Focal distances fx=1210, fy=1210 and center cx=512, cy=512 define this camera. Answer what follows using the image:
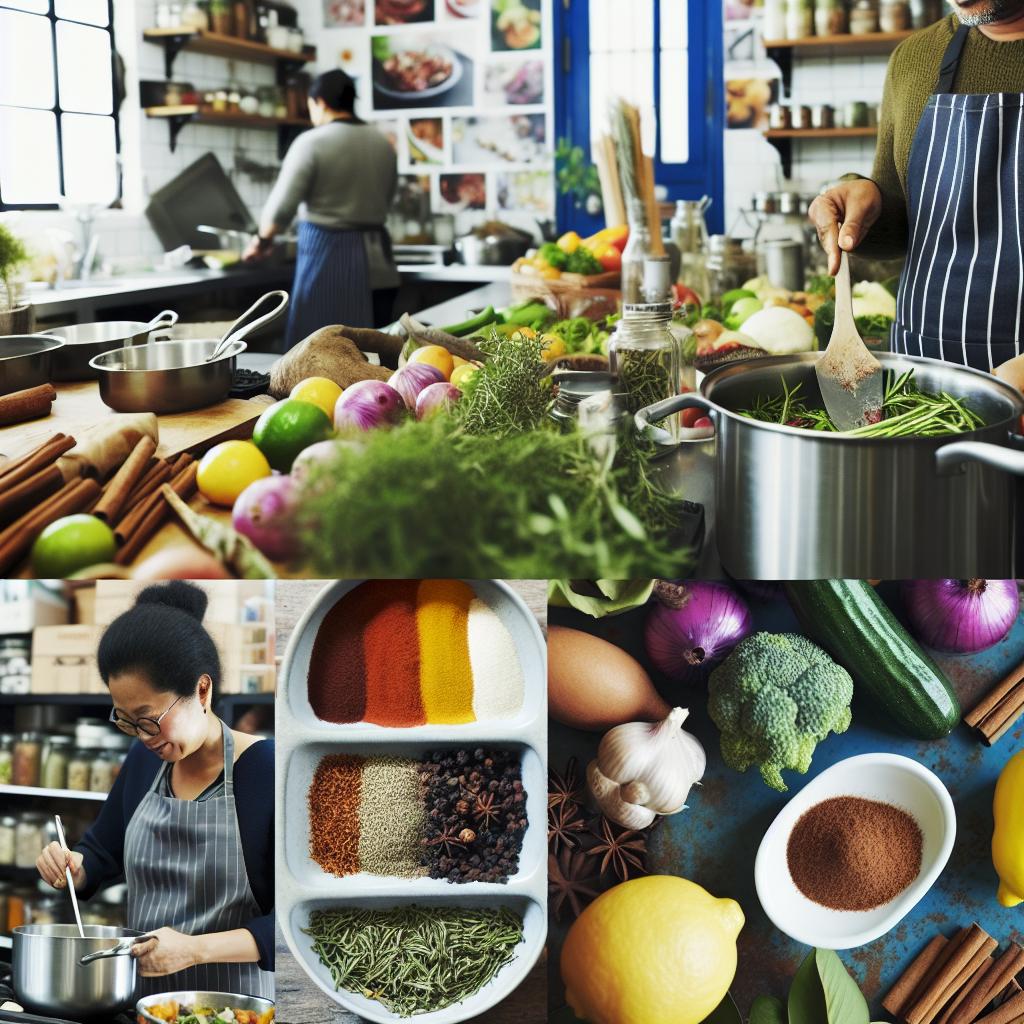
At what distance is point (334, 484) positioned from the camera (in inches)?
42.1

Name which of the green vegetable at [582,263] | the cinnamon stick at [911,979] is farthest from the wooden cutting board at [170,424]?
the green vegetable at [582,263]

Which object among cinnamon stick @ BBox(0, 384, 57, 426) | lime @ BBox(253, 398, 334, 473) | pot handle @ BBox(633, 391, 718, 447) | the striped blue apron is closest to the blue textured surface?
pot handle @ BBox(633, 391, 718, 447)

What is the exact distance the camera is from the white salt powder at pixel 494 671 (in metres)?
1.16

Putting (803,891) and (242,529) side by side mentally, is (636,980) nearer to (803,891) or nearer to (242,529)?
(803,891)

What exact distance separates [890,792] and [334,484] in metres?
0.60

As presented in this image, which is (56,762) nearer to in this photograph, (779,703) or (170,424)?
(170,424)

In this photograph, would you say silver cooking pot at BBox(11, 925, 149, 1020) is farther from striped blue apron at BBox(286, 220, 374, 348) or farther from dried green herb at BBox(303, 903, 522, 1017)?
striped blue apron at BBox(286, 220, 374, 348)

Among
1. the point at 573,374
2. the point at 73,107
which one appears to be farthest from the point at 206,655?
the point at 73,107

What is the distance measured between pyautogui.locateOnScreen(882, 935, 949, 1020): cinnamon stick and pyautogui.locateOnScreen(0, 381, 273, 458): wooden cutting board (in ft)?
2.75

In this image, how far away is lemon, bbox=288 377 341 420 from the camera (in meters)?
1.23

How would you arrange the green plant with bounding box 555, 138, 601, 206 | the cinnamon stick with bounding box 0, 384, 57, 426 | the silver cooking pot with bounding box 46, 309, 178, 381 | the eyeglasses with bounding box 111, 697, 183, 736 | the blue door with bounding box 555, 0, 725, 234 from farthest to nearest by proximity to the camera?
1. the green plant with bounding box 555, 138, 601, 206
2. the blue door with bounding box 555, 0, 725, 234
3. the silver cooking pot with bounding box 46, 309, 178, 381
4. the cinnamon stick with bounding box 0, 384, 57, 426
5. the eyeglasses with bounding box 111, 697, 183, 736

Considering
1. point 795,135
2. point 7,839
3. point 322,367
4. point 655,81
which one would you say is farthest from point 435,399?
point 795,135

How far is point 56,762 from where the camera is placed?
1.18m

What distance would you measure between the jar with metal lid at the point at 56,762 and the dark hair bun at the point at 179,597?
6.3 inches
